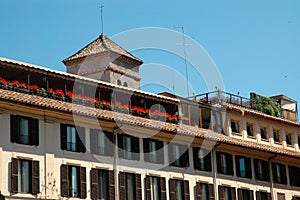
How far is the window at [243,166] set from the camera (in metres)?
47.6

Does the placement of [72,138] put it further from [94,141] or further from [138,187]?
[138,187]

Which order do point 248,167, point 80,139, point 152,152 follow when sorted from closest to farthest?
point 80,139 < point 152,152 < point 248,167

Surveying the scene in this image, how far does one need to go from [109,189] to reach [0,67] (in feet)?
28.7

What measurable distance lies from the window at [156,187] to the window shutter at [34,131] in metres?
8.30

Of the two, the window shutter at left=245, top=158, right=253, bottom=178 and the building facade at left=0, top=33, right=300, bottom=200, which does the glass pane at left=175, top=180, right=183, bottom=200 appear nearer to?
the building facade at left=0, top=33, right=300, bottom=200

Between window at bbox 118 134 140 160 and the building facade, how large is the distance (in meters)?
0.06

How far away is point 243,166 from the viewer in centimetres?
4809

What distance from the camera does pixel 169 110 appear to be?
149ft

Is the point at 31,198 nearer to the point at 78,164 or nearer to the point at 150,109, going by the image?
the point at 78,164

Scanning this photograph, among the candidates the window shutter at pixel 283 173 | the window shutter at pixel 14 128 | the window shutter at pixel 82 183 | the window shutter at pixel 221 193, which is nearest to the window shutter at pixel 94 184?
the window shutter at pixel 82 183

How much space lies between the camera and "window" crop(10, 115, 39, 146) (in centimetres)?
3356

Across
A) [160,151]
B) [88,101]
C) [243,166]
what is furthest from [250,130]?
[88,101]

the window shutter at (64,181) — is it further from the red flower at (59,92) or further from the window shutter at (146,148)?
the window shutter at (146,148)

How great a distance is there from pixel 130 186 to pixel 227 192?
9.34 m
